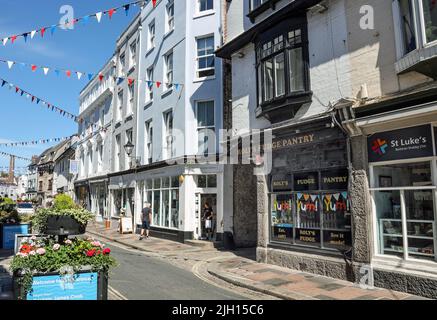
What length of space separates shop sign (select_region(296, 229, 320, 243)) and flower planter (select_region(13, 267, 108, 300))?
6563mm

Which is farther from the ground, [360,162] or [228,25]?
[228,25]

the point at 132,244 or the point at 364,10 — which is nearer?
the point at 364,10

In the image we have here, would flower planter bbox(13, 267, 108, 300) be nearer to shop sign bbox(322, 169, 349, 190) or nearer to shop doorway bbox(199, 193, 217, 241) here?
shop sign bbox(322, 169, 349, 190)

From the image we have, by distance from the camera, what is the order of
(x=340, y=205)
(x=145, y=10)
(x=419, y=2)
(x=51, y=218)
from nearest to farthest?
(x=51, y=218) → (x=419, y=2) → (x=340, y=205) → (x=145, y=10)

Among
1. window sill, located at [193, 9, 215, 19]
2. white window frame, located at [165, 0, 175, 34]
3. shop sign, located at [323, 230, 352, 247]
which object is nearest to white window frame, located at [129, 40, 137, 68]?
white window frame, located at [165, 0, 175, 34]

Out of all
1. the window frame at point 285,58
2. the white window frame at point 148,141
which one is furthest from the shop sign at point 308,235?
the white window frame at point 148,141

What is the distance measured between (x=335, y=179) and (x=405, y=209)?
1.96m

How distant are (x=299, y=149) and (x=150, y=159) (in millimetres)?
12468

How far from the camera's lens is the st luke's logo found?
8.62 m

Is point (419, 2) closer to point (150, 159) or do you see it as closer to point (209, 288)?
point (209, 288)

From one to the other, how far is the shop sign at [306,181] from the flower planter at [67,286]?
6782 mm
